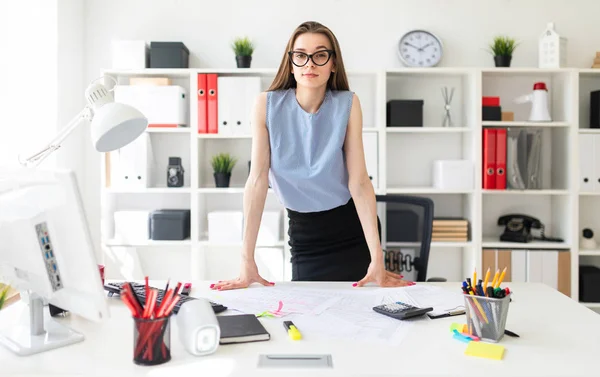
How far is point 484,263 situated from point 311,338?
2.52m

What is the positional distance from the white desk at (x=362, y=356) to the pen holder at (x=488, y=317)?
3 cm

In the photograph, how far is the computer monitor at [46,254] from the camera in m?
1.02

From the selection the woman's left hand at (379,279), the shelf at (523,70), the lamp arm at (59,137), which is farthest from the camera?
the shelf at (523,70)

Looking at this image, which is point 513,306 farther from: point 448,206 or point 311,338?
point 448,206

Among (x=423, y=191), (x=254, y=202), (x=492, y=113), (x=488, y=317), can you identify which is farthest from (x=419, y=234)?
(x=492, y=113)

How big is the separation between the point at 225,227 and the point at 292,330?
2.27 m

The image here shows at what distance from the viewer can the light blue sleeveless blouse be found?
6.08 feet

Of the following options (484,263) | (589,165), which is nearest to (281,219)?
(484,263)

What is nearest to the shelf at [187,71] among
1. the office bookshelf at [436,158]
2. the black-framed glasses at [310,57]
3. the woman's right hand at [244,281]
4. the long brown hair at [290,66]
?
the office bookshelf at [436,158]

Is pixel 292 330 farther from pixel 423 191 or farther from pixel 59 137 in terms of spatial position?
pixel 423 191

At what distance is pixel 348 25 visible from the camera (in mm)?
3699

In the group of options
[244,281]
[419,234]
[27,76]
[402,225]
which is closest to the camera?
[244,281]

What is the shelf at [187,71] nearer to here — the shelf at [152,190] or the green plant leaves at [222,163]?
the green plant leaves at [222,163]

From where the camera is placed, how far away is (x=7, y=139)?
10.0 ft
